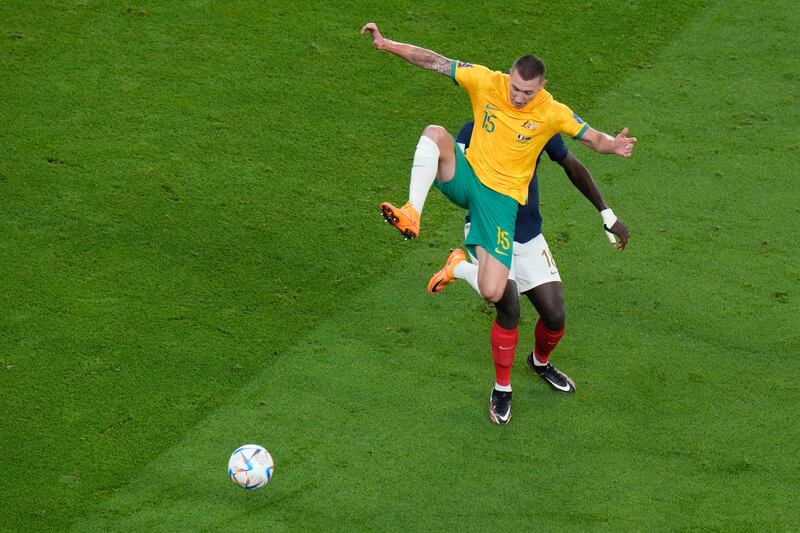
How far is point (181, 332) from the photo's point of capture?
8.51 metres

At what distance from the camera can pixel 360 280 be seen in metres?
9.16

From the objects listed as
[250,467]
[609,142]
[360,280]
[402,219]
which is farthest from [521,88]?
[250,467]

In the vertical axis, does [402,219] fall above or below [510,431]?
above

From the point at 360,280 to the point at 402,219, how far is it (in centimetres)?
210

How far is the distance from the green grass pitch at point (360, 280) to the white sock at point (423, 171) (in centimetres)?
152

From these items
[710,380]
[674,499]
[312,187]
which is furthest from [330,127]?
[674,499]

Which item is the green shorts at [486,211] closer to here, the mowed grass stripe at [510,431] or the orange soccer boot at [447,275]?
the orange soccer boot at [447,275]

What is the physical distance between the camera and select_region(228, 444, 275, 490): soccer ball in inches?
279

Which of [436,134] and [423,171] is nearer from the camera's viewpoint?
[423,171]

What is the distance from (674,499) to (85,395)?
4086 millimetres

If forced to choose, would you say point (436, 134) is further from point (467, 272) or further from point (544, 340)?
point (544, 340)

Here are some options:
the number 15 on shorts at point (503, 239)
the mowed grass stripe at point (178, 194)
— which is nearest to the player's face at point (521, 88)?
the number 15 on shorts at point (503, 239)

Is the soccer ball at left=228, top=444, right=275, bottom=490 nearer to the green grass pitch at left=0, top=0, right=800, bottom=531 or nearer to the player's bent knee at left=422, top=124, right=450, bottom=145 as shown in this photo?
the green grass pitch at left=0, top=0, right=800, bottom=531

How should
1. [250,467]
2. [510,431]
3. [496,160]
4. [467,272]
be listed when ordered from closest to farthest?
1. [250,467]
2. [496,160]
3. [510,431]
4. [467,272]
